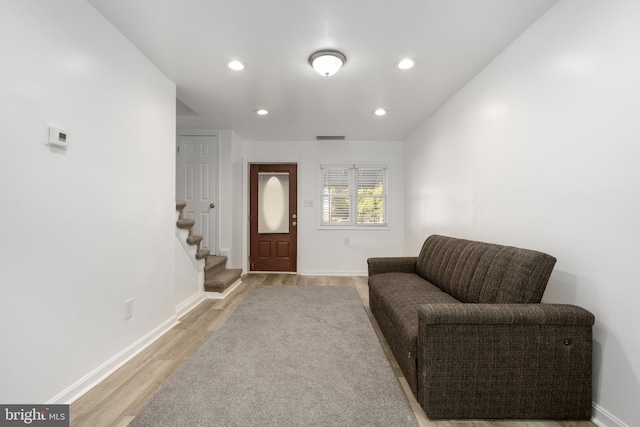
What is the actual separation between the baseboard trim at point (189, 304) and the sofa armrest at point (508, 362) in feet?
8.50

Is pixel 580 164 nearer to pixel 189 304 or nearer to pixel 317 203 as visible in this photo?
pixel 189 304

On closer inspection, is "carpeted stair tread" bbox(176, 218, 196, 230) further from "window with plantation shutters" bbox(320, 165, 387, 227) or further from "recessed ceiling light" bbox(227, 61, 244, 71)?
"window with plantation shutters" bbox(320, 165, 387, 227)

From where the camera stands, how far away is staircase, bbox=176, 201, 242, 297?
327 cm

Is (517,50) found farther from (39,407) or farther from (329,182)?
(39,407)

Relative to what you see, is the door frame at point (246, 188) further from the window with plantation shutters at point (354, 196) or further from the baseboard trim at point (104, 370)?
the baseboard trim at point (104, 370)

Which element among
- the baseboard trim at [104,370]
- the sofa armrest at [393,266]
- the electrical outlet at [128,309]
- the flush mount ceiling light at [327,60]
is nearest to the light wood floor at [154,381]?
the baseboard trim at [104,370]

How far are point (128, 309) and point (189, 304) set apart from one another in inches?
45.8

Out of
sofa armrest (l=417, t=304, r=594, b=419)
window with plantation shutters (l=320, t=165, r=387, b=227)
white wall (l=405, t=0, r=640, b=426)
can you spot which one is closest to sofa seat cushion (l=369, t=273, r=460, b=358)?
sofa armrest (l=417, t=304, r=594, b=419)

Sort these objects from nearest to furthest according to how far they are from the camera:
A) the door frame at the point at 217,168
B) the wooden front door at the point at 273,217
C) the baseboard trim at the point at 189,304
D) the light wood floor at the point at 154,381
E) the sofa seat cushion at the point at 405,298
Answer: the light wood floor at the point at 154,381
the sofa seat cushion at the point at 405,298
the baseboard trim at the point at 189,304
the door frame at the point at 217,168
the wooden front door at the point at 273,217

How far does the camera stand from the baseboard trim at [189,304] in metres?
3.02

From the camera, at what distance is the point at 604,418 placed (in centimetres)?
140

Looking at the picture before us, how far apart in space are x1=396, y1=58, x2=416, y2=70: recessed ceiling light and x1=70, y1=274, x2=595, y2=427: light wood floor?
2.43 m

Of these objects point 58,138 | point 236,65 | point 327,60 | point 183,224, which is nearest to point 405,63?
point 327,60

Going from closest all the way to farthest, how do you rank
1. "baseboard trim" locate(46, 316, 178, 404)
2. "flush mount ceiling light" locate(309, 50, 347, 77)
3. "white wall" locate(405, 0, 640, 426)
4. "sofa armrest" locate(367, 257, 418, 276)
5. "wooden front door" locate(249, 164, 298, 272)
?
1. "white wall" locate(405, 0, 640, 426)
2. "baseboard trim" locate(46, 316, 178, 404)
3. "flush mount ceiling light" locate(309, 50, 347, 77)
4. "sofa armrest" locate(367, 257, 418, 276)
5. "wooden front door" locate(249, 164, 298, 272)
